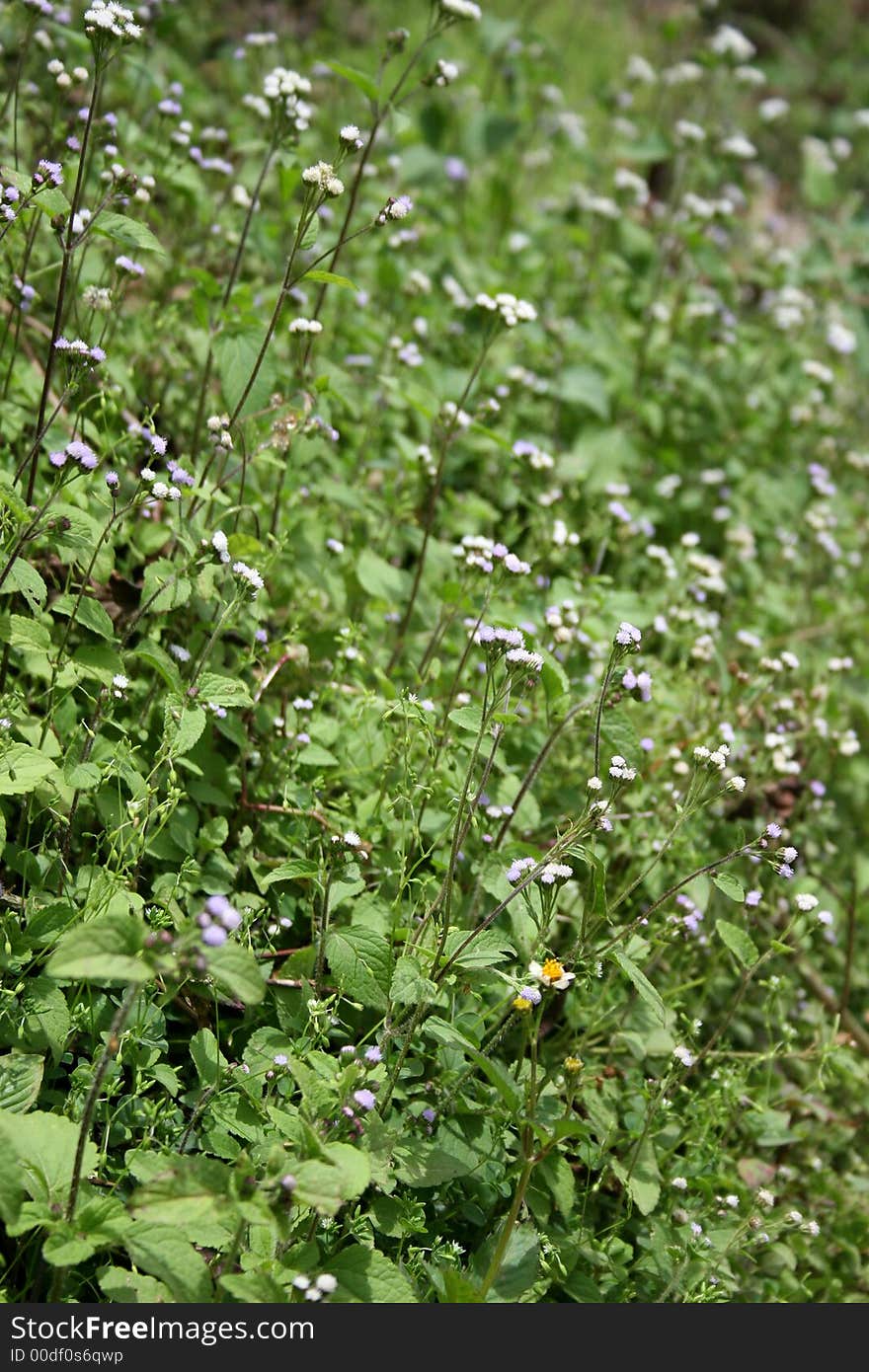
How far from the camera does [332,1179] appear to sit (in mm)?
2412

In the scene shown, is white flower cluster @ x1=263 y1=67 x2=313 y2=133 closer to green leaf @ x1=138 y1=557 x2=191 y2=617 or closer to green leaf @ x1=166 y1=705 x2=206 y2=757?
green leaf @ x1=138 y1=557 x2=191 y2=617

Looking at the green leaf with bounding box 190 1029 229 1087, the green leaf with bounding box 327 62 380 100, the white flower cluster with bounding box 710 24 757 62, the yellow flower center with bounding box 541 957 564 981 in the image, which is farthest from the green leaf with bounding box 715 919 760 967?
the white flower cluster with bounding box 710 24 757 62

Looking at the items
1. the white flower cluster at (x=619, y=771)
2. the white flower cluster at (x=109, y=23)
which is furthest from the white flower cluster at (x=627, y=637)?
the white flower cluster at (x=109, y=23)

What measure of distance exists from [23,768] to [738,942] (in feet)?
5.85

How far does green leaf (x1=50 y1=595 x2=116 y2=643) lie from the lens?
3164mm

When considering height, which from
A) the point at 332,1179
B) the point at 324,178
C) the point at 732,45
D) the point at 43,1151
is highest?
the point at 732,45

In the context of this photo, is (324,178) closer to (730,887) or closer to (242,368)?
(242,368)

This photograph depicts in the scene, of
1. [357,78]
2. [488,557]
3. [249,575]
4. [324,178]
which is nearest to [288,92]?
[357,78]

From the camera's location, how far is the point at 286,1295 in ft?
8.26

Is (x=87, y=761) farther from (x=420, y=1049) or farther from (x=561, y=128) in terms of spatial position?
(x=561, y=128)

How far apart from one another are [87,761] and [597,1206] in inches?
70.1

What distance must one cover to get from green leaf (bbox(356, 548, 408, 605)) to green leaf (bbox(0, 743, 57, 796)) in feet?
4.82

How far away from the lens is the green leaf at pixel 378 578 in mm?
4238

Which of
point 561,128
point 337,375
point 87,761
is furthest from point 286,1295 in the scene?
point 561,128
